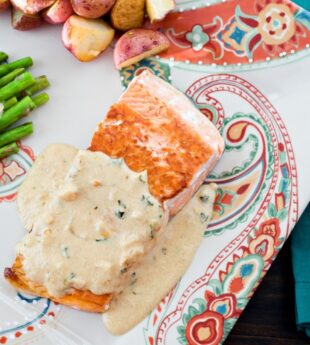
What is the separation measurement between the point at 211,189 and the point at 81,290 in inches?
45.8

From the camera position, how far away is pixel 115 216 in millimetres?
4426

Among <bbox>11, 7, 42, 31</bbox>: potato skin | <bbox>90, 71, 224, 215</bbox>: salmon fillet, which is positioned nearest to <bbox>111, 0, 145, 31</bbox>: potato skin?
<bbox>90, 71, 224, 215</bbox>: salmon fillet

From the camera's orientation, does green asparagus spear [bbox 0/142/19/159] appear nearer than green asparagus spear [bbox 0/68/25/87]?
Yes

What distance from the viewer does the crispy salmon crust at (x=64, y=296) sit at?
443 cm

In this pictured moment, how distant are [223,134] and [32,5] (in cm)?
165

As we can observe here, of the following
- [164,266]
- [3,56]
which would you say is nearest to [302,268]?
[164,266]

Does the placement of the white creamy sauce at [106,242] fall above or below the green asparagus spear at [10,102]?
below

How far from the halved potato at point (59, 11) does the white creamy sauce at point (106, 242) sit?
42.7 inches

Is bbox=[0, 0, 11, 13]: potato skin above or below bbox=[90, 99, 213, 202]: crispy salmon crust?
above

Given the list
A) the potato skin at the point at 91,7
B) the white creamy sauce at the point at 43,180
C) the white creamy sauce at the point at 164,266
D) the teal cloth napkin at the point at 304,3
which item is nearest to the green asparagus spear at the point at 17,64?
the potato skin at the point at 91,7

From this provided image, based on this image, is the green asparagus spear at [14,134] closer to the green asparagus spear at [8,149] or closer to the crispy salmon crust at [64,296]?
the green asparagus spear at [8,149]

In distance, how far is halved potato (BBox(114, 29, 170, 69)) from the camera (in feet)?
16.1

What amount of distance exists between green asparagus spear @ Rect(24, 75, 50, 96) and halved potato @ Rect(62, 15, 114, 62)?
0.30 m

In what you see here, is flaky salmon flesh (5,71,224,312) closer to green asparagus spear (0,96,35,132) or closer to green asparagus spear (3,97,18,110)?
green asparagus spear (0,96,35,132)
